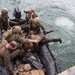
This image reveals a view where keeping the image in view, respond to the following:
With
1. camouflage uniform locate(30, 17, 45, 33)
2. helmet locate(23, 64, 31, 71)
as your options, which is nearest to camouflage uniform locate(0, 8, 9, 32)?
camouflage uniform locate(30, 17, 45, 33)

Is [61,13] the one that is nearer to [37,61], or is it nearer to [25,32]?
[25,32]

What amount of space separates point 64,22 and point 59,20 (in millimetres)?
387

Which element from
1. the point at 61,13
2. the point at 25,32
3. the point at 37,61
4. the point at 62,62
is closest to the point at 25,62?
the point at 37,61

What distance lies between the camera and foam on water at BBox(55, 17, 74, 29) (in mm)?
16562

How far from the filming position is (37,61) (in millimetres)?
8859

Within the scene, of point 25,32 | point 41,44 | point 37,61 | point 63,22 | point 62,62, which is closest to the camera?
point 37,61

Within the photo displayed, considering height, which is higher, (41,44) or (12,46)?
(12,46)

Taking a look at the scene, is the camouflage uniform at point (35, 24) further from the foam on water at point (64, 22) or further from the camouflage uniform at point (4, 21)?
the foam on water at point (64, 22)

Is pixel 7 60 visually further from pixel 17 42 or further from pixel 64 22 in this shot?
pixel 64 22

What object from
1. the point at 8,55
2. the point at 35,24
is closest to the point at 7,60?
the point at 8,55

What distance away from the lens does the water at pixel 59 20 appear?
42.9 ft

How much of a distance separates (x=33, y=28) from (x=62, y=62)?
12.5 ft

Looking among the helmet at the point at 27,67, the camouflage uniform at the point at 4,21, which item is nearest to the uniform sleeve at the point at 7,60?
the helmet at the point at 27,67

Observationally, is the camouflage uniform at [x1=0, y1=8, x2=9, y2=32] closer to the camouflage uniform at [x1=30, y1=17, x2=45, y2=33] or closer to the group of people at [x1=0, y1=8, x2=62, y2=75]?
the group of people at [x1=0, y1=8, x2=62, y2=75]
